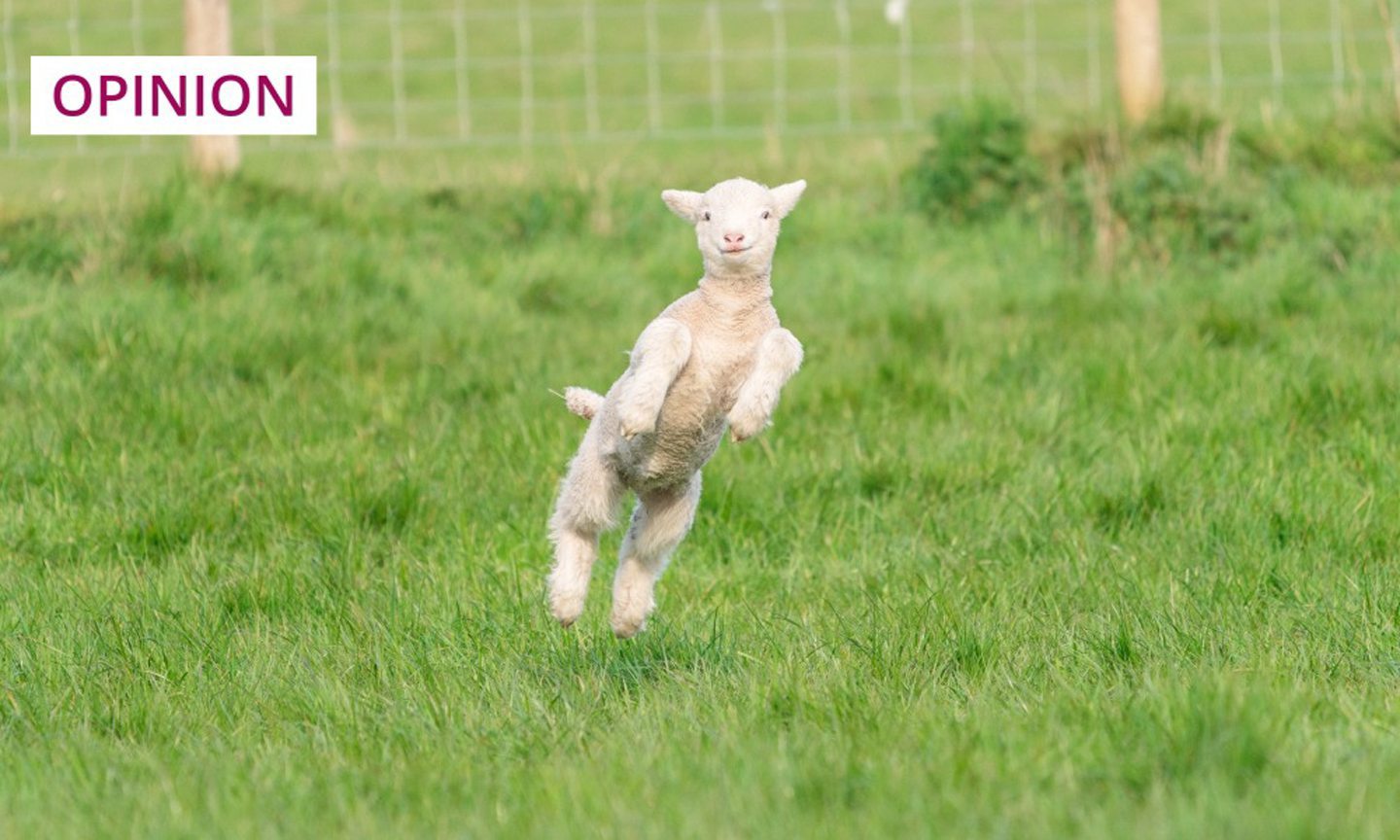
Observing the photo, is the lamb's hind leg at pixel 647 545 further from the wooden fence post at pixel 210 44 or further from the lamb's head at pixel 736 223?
the wooden fence post at pixel 210 44

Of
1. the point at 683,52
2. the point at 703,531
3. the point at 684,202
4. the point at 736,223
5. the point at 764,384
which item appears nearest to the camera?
the point at 764,384

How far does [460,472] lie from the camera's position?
5672 millimetres

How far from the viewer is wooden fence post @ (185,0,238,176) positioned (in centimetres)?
929

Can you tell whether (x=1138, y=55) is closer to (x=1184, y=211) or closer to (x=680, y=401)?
(x=1184, y=211)

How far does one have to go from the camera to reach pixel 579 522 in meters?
3.33

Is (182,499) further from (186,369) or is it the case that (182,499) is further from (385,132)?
(385,132)

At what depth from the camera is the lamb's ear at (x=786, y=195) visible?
3203mm

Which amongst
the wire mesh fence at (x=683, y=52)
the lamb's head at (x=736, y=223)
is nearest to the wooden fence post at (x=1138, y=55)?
the wire mesh fence at (x=683, y=52)

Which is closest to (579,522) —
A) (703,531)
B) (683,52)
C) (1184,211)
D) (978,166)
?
(703,531)

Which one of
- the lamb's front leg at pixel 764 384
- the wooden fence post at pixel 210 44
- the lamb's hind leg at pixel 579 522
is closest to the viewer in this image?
the lamb's front leg at pixel 764 384

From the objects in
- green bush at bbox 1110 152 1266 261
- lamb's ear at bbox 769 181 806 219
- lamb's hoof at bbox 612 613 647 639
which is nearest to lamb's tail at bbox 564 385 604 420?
lamb's hoof at bbox 612 613 647 639

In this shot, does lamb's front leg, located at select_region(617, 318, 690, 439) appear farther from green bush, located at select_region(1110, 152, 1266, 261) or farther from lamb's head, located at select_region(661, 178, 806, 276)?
green bush, located at select_region(1110, 152, 1266, 261)

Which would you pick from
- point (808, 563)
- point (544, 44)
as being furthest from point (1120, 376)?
point (544, 44)

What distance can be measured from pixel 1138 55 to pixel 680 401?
7.23m
